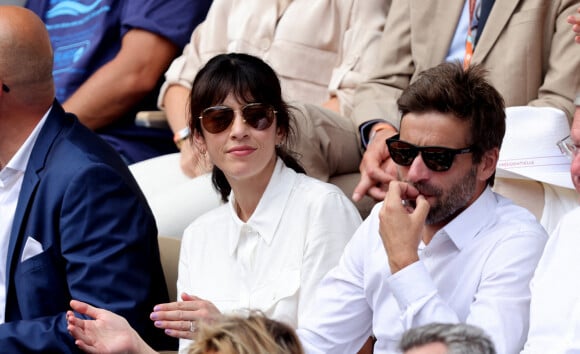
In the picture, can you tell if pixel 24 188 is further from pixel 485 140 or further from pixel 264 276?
pixel 485 140

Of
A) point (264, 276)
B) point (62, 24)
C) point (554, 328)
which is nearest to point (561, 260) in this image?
point (554, 328)

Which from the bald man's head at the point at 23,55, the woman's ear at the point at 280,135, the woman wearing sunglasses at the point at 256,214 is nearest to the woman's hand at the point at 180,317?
the woman wearing sunglasses at the point at 256,214

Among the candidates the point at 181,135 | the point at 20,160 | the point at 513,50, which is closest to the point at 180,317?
the point at 20,160

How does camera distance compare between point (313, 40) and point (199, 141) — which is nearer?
point (199, 141)

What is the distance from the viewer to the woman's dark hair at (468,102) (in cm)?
309

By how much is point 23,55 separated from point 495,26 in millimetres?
1615

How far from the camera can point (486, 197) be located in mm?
3102

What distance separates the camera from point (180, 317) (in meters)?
3.15

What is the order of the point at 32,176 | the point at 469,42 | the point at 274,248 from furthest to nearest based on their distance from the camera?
the point at 469,42
the point at 32,176
the point at 274,248

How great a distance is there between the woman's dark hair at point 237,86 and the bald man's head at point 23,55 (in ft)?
1.72

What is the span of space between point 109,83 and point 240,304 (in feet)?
7.18

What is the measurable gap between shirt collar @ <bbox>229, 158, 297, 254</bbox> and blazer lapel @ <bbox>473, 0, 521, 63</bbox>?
847 mm

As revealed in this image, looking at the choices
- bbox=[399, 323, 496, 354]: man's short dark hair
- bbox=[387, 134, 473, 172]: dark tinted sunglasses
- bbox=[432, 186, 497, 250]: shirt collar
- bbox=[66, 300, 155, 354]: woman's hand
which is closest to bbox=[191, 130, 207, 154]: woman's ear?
bbox=[66, 300, 155, 354]: woman's hand

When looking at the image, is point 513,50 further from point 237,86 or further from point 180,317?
point 180,317
